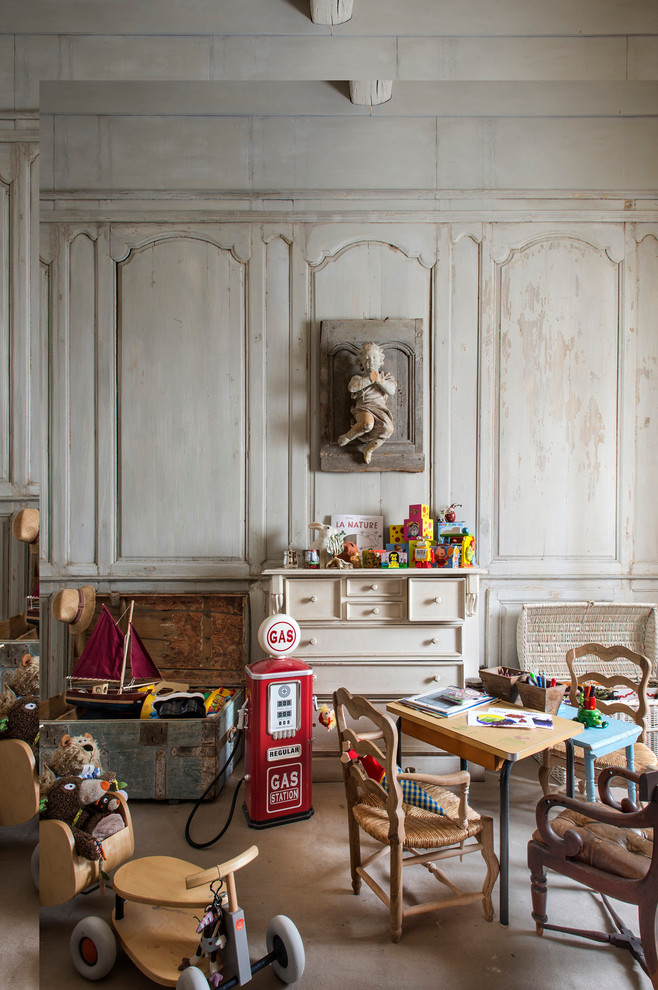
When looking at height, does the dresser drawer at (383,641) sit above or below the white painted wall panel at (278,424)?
below

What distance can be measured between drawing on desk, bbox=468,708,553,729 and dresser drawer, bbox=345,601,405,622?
0.64 metres

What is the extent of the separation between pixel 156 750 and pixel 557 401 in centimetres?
249

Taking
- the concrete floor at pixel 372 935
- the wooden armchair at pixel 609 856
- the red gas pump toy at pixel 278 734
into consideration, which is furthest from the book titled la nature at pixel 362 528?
the wooden armchair at pixel 609 856

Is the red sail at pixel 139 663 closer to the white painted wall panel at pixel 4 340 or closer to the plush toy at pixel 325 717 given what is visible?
the plush toy at pixel 325 717

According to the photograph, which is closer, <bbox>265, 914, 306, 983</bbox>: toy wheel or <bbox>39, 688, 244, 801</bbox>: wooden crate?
<bbox>265, 914, 306, 983</bbox>: toy wheel

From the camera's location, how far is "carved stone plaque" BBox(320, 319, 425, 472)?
2.76m

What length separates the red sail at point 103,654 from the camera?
2.28m

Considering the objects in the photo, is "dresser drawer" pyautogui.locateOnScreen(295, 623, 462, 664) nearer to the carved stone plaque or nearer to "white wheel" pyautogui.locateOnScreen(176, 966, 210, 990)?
the carved stone plaque

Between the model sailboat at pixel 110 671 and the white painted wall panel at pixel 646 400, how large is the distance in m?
2.43

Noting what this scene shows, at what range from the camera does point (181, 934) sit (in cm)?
142

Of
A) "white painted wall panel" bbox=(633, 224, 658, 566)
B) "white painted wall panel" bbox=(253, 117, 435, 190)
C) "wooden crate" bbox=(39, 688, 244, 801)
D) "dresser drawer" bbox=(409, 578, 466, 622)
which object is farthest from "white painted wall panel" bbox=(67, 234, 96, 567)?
"white painted wall panel" bbox=(633, 224, 658, 566)

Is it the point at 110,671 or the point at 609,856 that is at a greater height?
the point at 110,671

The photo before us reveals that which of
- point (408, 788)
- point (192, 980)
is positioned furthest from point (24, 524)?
point (408, 788)

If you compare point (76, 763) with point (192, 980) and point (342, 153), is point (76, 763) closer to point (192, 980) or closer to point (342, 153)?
point (192, 980)
